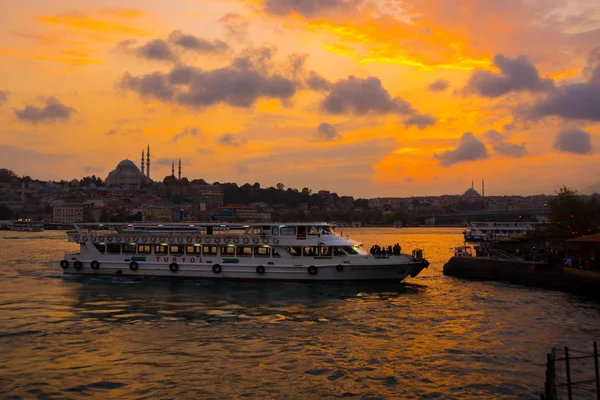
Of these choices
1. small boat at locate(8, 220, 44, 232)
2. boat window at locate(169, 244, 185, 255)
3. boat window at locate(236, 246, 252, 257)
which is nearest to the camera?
boat window at locate(236, 246, 252, 257)

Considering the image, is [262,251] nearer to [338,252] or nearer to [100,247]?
[338,252]

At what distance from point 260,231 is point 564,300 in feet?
51.4

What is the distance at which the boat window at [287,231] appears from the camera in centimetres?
3166

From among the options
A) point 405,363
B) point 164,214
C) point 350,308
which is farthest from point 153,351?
point 164,214

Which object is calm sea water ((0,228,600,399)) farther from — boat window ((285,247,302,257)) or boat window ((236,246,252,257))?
boat window ((236,246,252,257))

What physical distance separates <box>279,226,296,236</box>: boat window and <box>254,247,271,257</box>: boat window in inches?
46.2

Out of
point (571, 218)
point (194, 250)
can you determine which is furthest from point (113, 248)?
point (571, 218)

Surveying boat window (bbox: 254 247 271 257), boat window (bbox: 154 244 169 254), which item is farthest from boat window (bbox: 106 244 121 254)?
boat window (bbox: 254 247 271 257)

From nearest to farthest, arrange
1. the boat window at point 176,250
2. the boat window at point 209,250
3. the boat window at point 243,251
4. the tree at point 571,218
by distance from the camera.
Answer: the boat window at point 243,251, the boat window at point 209,250, the boat window at point 176,250, the tree at point 571,218

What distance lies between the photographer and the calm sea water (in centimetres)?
1417

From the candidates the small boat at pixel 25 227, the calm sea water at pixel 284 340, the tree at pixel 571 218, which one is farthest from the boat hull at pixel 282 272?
the small boat at pixel 25 227

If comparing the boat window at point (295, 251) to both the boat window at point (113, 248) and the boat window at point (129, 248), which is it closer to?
the boat window at point (129, 248)

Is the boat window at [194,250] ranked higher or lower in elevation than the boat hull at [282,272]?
higher

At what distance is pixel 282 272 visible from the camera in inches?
1227
